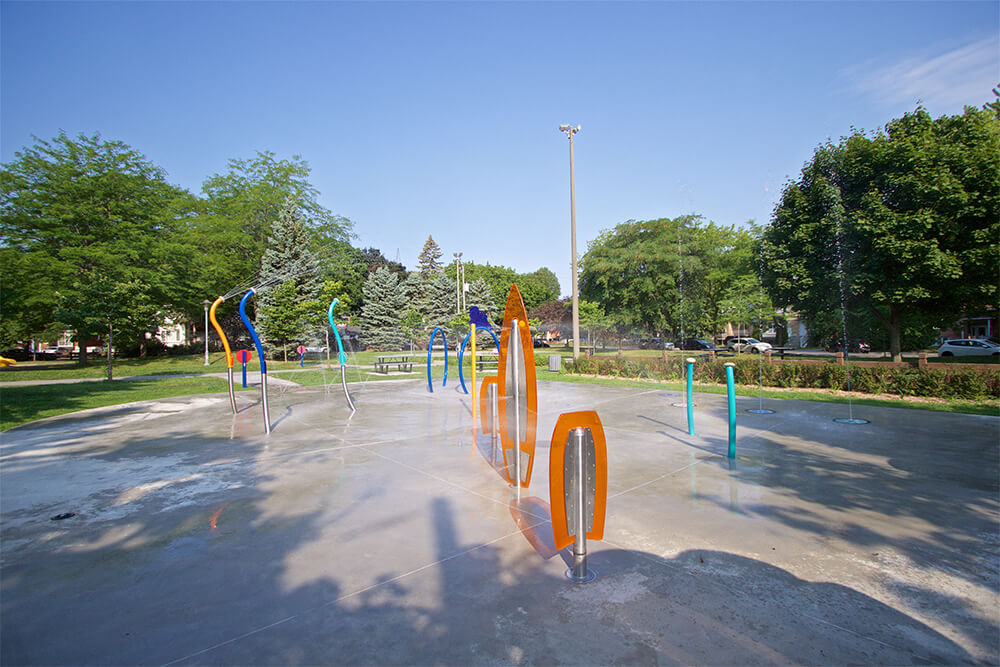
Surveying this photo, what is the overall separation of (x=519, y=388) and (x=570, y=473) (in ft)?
6.06

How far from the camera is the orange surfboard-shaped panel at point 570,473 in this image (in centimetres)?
353

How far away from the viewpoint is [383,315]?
45.4 meters

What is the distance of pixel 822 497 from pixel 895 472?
1.74m

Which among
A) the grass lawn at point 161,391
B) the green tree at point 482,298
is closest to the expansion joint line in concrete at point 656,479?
the grass lawn at point 161,391

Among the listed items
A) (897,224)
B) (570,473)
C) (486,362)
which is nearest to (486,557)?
(570,473)

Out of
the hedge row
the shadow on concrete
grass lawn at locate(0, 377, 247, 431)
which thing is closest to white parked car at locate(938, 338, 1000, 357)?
the hedge row

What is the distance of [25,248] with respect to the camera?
28.9 meters

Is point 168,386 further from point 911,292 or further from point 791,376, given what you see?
point 911,292

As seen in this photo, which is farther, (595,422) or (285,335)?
(285,335)

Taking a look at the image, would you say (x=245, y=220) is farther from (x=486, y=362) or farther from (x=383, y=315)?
(x=486, y=362)

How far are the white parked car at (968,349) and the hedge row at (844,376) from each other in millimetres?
21465

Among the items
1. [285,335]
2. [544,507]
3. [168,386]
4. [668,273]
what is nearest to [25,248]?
[285,335]

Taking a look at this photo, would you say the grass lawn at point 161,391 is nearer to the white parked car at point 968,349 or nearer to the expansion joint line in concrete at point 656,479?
the expansion joint line in concrete at point 656,479

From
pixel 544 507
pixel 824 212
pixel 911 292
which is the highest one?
pixel 824 212
